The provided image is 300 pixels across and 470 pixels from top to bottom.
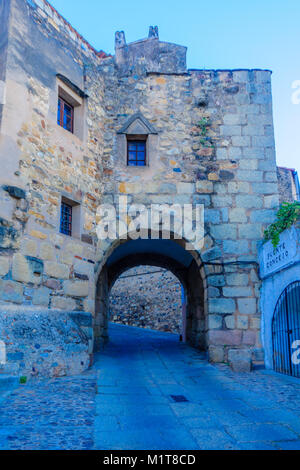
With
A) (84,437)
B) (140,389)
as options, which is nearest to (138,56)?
(140,389)

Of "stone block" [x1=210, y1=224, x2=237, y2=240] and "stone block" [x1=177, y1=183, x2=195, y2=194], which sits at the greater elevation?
"stone block" [x1=177, y1=183, x2=195, y2=194]

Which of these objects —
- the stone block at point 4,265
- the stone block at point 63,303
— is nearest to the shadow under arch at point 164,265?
the stone block at point 63,303

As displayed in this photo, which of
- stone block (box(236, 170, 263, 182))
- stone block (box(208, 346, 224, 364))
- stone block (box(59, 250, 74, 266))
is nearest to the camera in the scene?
stone block (box(59, 250, 74, 266))

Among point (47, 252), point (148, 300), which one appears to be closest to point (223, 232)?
point (47, 252)

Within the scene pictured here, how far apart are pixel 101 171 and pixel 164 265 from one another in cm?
433

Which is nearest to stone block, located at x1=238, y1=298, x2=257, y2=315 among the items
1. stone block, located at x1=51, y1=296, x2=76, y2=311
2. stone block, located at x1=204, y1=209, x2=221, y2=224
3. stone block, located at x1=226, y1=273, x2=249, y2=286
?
stone block, located at x1=226, y1=273, x2=249, y2=286

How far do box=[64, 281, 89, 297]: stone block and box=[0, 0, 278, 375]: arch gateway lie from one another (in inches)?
0.9

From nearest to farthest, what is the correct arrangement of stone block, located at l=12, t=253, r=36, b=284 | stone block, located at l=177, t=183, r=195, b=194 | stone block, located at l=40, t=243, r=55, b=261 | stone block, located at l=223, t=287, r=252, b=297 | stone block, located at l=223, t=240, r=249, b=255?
1. stone block, located at l=12, t=253, r=36, b=284
2. stone block, located at l=40, t=243, r=55, b=261
3. stone block, located at l=223, t=287, r=252, b=297
4. stone block, located at l=223, t=240, r=249, b=255
5. stone block, located at l=177, t=183, r=195, b=194

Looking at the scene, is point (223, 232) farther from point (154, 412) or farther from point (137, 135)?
point (154, 412)

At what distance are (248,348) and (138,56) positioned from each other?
19.4ft

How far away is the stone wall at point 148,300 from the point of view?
52.4ft

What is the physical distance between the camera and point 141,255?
35.0 ft

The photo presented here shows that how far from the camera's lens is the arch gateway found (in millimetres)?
5430

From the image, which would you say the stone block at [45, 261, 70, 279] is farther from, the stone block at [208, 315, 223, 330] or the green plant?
the green plant
